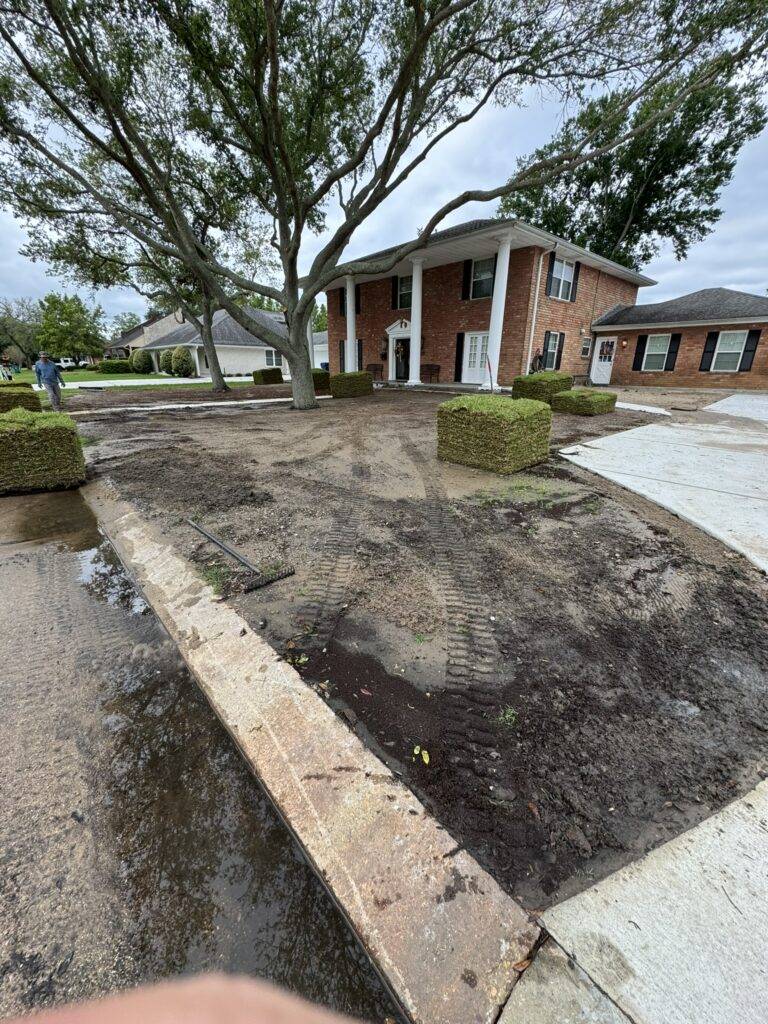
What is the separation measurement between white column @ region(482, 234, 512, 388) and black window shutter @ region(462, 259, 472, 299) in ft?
4.97

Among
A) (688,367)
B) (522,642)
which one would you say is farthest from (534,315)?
(522,642)

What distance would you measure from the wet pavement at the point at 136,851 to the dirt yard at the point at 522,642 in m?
0.52

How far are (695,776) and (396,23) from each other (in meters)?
13.4

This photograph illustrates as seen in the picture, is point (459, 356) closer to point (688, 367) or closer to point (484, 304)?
point (484, 304)

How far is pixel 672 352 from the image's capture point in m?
17.4

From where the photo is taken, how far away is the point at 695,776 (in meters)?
1.67

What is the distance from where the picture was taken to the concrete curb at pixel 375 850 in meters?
1.13

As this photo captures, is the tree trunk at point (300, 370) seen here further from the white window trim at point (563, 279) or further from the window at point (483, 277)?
the white window trim at point (563, 279)

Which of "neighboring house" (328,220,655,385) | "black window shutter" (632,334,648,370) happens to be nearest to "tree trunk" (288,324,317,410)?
"neighboring house" (328,220,655,385)

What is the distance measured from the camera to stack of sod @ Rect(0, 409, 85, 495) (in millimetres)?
4957

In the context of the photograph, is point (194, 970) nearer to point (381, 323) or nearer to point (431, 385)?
point (431, 385)

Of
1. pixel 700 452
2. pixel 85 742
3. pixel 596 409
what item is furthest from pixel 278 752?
pixel 596 409

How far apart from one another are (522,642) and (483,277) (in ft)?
54.4

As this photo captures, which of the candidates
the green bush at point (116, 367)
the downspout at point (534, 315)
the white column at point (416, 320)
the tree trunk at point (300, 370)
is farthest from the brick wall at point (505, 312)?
the green bush at point (116, 367)
